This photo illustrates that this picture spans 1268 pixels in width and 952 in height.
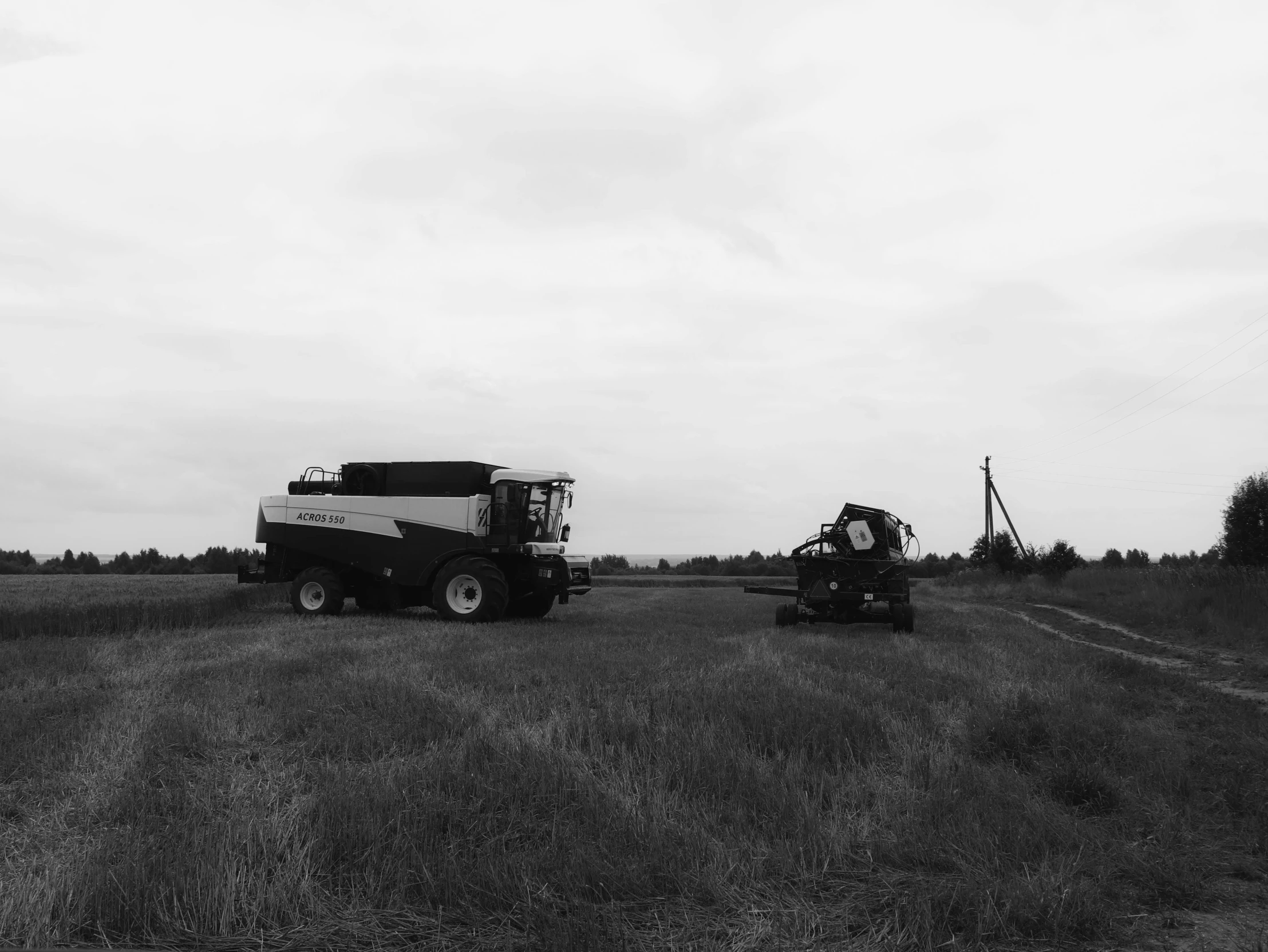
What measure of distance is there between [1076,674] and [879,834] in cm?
761

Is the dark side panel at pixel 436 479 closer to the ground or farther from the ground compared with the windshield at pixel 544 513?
farther from the ground

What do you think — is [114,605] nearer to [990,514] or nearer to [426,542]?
[426,542]

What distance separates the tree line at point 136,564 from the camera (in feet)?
129

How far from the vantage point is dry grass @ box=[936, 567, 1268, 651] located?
60.2 feet

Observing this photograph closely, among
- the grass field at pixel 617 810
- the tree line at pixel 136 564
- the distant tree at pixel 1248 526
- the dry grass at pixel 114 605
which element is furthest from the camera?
the tree line at pixel 136 564

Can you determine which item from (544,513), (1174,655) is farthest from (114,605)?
(1174,655)

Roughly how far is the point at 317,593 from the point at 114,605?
15.2 feet

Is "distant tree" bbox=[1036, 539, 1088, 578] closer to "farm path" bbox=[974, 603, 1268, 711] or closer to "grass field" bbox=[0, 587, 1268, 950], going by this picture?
"farm path" bbox=[974, 603, 1268, 711]

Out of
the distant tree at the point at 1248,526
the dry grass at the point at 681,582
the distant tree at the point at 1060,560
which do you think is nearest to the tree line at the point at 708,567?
the dry grass at the point at 681,582

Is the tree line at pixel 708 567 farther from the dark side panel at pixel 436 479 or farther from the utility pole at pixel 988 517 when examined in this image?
the dark side panel at pixel 436 479

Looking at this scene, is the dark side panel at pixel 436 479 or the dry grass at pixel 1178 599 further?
the dark side panel at pixel 436 479

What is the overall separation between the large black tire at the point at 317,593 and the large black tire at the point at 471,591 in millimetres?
2531

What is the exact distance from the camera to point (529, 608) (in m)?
21.0

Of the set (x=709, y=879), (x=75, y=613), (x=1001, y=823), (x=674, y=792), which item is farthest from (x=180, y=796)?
(x=75, y=613)
